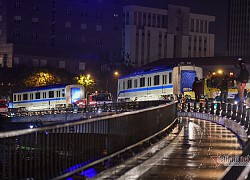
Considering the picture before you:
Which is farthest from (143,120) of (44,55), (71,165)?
(44,55)

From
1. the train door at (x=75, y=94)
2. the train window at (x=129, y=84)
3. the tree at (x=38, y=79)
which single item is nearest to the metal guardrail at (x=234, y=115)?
the train window at (x=129, y=84)

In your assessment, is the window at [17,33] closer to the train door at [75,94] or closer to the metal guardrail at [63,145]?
the train door at [75,94]

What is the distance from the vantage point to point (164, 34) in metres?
179

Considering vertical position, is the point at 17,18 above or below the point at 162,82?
above

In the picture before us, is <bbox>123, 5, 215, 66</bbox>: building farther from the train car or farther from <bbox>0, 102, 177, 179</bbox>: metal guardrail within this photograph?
<bbox>0, 102, 177, 179</bbox>: metal guardrail

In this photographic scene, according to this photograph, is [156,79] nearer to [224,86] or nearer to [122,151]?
[224,86]

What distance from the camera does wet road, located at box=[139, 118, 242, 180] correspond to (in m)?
14.0

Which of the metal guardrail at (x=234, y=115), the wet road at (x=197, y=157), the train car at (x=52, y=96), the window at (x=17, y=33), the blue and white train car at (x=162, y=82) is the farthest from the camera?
the window at (x=17, y=33)

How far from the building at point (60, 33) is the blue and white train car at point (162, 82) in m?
63.1

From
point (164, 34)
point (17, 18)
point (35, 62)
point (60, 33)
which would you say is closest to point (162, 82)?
point (35, 62)

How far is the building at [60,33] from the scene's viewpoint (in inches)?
4875

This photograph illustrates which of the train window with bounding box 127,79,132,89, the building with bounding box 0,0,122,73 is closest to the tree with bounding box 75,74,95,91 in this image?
the building with bounding box 0,0,122,73

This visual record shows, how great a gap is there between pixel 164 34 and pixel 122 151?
538 ft

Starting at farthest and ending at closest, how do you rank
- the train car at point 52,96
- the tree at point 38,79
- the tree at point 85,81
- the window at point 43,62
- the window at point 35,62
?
the window at point 43,62
the window at point 35,62
the tree at point 85,81
the tree at point 38,79
the train car at point 52,96
